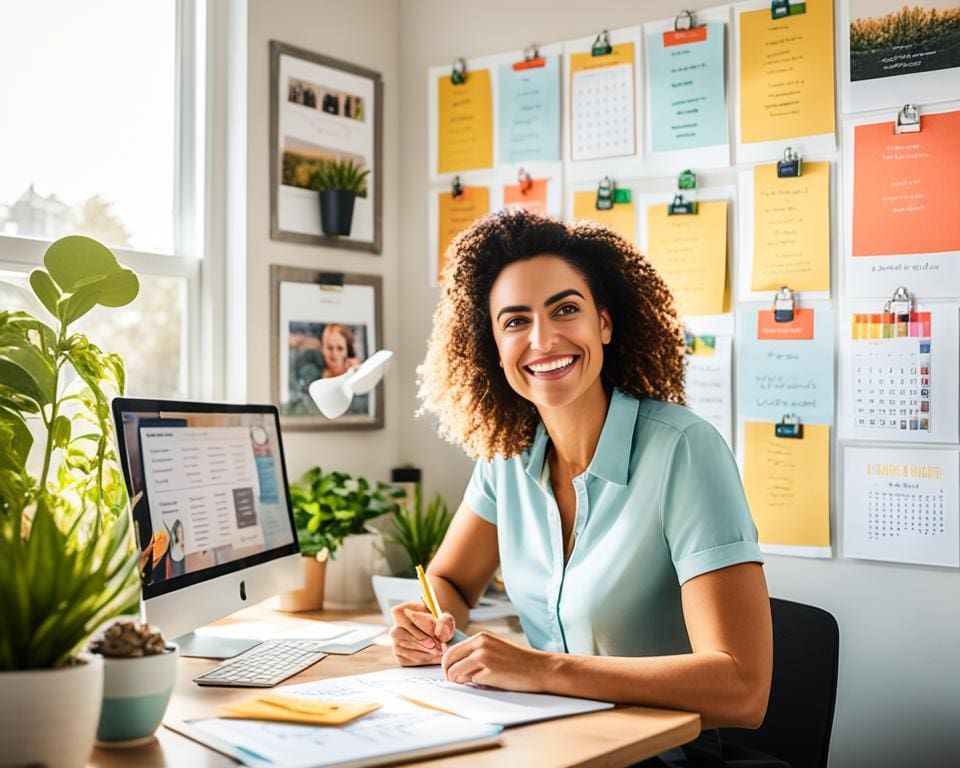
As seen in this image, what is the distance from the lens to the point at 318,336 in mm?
2562

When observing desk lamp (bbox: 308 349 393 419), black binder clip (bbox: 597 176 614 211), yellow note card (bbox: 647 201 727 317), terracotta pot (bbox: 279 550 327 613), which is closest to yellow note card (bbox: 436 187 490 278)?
black binder clip (bbox: 597 176 614 211)

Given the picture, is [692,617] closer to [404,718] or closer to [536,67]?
[404,718]

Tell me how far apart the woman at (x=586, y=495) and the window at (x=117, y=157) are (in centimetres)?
69

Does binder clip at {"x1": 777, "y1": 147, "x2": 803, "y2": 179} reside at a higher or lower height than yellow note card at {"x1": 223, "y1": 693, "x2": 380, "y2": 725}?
higher

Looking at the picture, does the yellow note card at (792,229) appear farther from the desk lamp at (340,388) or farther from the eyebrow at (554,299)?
the desk lamp at (340,388)

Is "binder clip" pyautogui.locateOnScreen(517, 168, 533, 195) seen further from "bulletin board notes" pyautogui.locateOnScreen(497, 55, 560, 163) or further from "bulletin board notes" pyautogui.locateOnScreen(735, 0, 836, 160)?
"bulletin board notes" pyautogui.locateOnScreen(735, 0, 836, 160)

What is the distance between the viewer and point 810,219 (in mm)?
2168

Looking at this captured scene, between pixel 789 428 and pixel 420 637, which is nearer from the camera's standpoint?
pixel 420 637

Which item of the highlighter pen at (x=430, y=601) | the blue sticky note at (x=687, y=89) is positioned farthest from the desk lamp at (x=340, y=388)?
the blue sticky note at (x=687, y=89)

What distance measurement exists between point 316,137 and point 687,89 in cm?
91

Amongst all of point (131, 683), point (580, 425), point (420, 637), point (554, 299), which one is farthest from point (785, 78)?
point (131, 683)

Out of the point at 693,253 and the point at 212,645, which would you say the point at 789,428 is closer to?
the point at 693,253

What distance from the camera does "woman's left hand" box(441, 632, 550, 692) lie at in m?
1.37

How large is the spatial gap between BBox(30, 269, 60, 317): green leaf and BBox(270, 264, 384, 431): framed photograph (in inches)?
29.0
